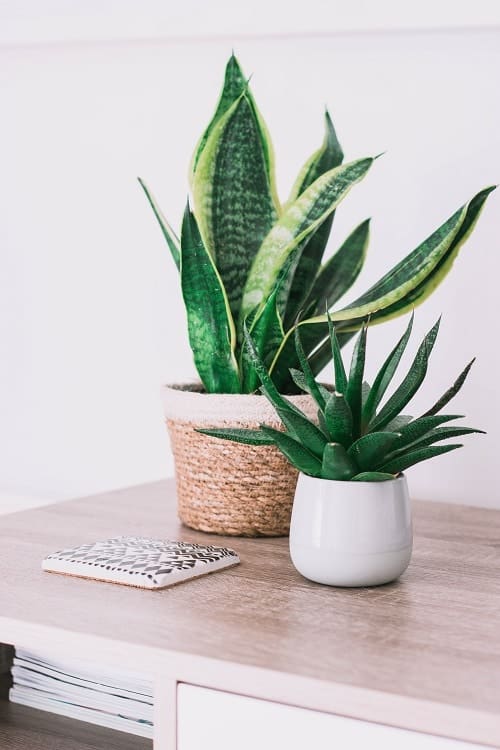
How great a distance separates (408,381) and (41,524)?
17.1 inches

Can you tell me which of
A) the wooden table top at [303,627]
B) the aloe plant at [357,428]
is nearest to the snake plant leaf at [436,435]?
the aloe plant at [357,428]

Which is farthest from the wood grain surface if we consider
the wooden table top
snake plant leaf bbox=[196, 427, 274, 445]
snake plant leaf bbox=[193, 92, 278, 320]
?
snake plant leaf bbox=[193, 92, 278, 320]

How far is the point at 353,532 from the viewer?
0.81 metres

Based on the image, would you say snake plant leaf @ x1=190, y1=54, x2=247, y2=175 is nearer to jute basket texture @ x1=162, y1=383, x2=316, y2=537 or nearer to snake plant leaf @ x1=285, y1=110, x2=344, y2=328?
snake plant leaf @ x1=285, y1=110, x2=344, y2=328

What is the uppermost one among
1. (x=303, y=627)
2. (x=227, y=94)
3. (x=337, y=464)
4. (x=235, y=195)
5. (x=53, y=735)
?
(x=227, y=94)

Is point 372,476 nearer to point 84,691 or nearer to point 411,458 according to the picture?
point 411,458

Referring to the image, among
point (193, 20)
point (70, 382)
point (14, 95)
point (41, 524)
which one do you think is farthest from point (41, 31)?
point (41, 524)

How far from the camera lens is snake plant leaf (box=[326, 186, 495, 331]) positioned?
0.93 m

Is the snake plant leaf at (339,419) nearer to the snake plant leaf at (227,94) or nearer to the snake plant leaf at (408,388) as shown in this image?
the snake plant leaf at (408,388)

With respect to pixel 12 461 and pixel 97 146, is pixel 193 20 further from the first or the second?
pixel 12 461

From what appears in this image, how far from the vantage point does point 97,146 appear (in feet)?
4.75

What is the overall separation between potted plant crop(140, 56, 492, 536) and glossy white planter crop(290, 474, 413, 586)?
0.17 metres

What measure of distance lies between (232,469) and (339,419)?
0.69 ft

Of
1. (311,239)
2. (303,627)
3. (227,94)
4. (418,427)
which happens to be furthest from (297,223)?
(303,627)
